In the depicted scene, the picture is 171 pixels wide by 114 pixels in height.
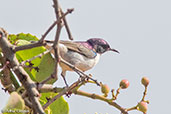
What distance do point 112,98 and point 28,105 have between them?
602 mm

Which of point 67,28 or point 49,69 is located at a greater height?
point 67,28

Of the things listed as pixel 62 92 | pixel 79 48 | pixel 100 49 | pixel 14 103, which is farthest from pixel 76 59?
pixel 14 103

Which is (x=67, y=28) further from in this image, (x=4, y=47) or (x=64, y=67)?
(x=64, y=67)

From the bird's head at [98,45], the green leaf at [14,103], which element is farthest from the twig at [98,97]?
the bird's head at [98,45]

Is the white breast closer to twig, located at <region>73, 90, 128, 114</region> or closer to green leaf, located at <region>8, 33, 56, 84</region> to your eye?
green leaf, located at <region>8, 33, 56, 84</region>

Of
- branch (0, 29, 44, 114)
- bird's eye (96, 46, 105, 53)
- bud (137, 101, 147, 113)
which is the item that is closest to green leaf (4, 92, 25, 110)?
branch (0, 29, 44, 114)

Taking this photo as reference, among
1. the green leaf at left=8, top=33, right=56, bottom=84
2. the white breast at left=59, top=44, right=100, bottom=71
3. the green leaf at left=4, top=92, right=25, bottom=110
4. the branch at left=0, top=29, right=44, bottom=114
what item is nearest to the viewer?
the green leaf at left=4, top=92, right=25, bottom=110

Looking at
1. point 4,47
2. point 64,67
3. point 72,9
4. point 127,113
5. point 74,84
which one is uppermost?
point 72,9

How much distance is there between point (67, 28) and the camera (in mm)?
1700

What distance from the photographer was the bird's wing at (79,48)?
179 inches

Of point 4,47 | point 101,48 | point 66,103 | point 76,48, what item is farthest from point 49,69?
point 101,48

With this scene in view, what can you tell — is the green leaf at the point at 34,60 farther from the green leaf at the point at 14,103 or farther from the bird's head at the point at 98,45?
the bird's head at the point at 98,45

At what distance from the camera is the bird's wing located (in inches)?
179

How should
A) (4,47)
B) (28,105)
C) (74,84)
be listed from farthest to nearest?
(74,84), (28,105), (4,47)
